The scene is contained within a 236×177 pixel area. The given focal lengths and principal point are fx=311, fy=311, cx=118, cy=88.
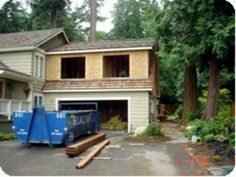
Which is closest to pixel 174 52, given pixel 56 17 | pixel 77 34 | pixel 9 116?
pixel 9 116

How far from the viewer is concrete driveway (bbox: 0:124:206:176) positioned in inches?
292

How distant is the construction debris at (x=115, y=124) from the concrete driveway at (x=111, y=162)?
8099mm

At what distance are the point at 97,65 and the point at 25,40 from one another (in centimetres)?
478

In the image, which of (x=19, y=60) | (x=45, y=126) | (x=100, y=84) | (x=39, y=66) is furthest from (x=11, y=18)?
(x=45, y=126)

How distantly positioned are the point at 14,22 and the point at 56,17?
4.36 metres

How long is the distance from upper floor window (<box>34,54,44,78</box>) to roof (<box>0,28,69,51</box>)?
0.86 metres

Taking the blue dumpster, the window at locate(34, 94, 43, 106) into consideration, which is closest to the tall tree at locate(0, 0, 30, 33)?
the window at locate(34, 94, 43, 106)

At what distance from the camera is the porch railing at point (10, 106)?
15319mm

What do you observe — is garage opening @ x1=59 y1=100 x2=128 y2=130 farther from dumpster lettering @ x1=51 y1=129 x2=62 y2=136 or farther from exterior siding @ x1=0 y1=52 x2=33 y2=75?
dumpster lettering @ x1=51 y1=129 x2=62 y2=136

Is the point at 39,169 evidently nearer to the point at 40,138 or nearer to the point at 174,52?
the point at 40,138

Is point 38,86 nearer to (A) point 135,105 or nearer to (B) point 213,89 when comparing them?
(A) point 135,105

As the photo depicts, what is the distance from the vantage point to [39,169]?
787 centimetres

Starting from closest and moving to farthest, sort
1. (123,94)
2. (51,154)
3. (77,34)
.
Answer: (51,154) < (123,94) < (77,34)

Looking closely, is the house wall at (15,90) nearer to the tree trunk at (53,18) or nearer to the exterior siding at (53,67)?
the exterior siding at (53,67)
